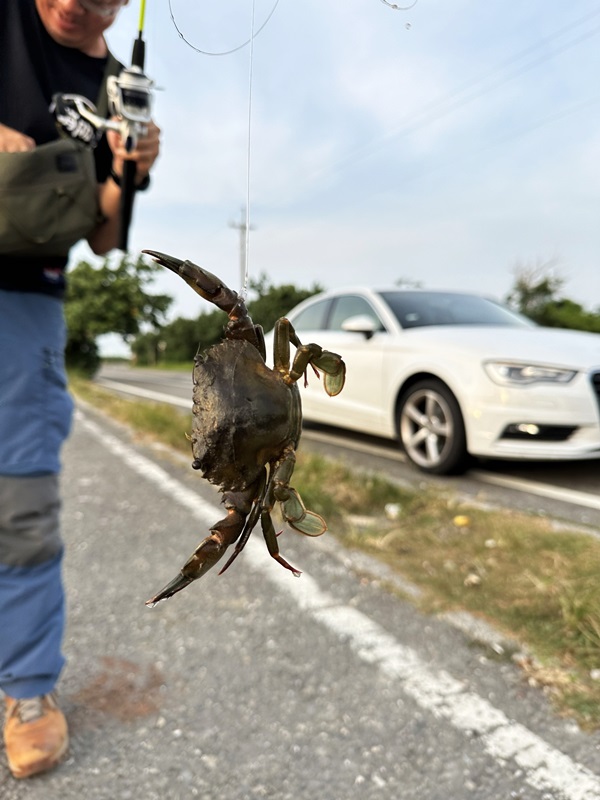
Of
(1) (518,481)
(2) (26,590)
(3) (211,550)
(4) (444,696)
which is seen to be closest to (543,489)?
(1) (518,481)

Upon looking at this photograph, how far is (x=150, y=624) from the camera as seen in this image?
2.61 metres

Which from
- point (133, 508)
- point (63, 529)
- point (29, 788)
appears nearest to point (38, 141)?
point (29, 788)

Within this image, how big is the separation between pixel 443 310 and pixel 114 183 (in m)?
3.82

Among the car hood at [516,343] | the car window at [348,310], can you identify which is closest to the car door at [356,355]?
the car window at [348,310]

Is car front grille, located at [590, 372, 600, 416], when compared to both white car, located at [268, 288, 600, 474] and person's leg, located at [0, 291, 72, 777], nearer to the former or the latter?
white car, located at [268, 288, 600, 474]

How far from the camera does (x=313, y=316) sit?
5.75 meters

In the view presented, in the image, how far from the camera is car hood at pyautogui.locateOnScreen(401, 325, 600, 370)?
14.3ft

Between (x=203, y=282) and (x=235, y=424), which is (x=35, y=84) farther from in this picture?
(x=235, y=424)

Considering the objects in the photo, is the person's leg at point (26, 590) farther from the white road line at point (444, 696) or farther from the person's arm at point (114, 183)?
the white road line at point (444, 696)

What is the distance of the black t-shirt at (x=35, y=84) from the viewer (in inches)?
58.0

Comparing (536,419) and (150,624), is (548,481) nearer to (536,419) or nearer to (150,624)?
(536,419)

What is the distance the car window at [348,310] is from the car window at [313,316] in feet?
0.31

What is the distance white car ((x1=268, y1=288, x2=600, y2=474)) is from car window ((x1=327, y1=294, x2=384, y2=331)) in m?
0.01

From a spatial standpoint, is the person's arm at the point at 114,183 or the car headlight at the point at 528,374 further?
the car headlight at the point at 528,374
